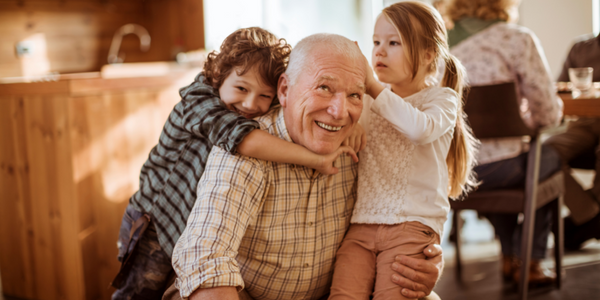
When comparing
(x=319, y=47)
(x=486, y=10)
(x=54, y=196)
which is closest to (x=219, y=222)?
(x=319, y=47)

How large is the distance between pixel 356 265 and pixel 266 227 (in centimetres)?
27

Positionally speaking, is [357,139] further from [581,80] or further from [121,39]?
[121,39]

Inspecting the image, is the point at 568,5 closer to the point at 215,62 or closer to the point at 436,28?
the point at 436,28

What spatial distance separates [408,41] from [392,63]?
0.08m

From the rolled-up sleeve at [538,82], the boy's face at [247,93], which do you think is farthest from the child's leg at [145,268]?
the rolled-up sleeve at [538,82]

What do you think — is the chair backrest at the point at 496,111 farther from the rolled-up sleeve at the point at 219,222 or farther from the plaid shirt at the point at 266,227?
the rolled-up sleeve at the point at 219,222

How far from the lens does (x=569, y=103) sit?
248 cm

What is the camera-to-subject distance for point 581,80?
2.68m

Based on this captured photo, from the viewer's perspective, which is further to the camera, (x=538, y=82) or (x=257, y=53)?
(x=538, y=82)

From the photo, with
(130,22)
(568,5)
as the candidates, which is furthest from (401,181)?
(130,22)

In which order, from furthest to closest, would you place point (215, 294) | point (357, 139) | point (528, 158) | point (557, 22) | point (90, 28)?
point (90, 28) < point (557, 22) < point (528, 158) < point (357, 139) < point (215, 294)

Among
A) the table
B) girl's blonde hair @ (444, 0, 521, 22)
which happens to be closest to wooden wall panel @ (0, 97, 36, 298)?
girl's blonde hair @ (444, 0, 521, 22)

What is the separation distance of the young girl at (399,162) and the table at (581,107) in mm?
1342

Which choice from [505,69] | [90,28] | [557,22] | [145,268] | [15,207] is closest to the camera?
[145,268]
